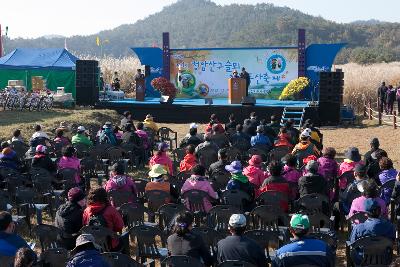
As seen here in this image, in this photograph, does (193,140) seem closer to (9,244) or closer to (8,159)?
(8,159)

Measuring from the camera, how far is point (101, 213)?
6680mm

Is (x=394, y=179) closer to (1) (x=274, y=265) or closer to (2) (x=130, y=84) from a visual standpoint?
(1) (x=274, y=265)

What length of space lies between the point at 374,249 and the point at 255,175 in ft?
11.0

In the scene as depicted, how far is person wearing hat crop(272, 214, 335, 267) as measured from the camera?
5.40 m

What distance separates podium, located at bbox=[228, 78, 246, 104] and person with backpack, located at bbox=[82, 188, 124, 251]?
1722 cm

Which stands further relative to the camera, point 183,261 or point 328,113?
point 328,113

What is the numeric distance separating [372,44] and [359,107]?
89.1 metres

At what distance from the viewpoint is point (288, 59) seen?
26.0 metres

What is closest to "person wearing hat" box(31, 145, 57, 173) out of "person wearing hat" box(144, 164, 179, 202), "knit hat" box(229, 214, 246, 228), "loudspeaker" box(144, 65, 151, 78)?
"person wearing hat" box(144, 164, 179, 202)

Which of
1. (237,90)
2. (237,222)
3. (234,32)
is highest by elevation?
(234,32)

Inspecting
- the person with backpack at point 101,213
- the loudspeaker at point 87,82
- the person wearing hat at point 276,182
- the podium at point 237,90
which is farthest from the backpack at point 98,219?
the loudspeaker at point 87,82

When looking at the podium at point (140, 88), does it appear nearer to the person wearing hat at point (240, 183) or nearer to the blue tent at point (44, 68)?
the blue tent at point (44, 68)

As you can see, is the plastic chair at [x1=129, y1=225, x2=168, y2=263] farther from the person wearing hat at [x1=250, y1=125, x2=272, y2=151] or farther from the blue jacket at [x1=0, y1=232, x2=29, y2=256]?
the person wearing hat at [x1=250, y1=125, x2=272, y2=151]

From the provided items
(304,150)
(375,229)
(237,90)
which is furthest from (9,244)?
(237,90)
